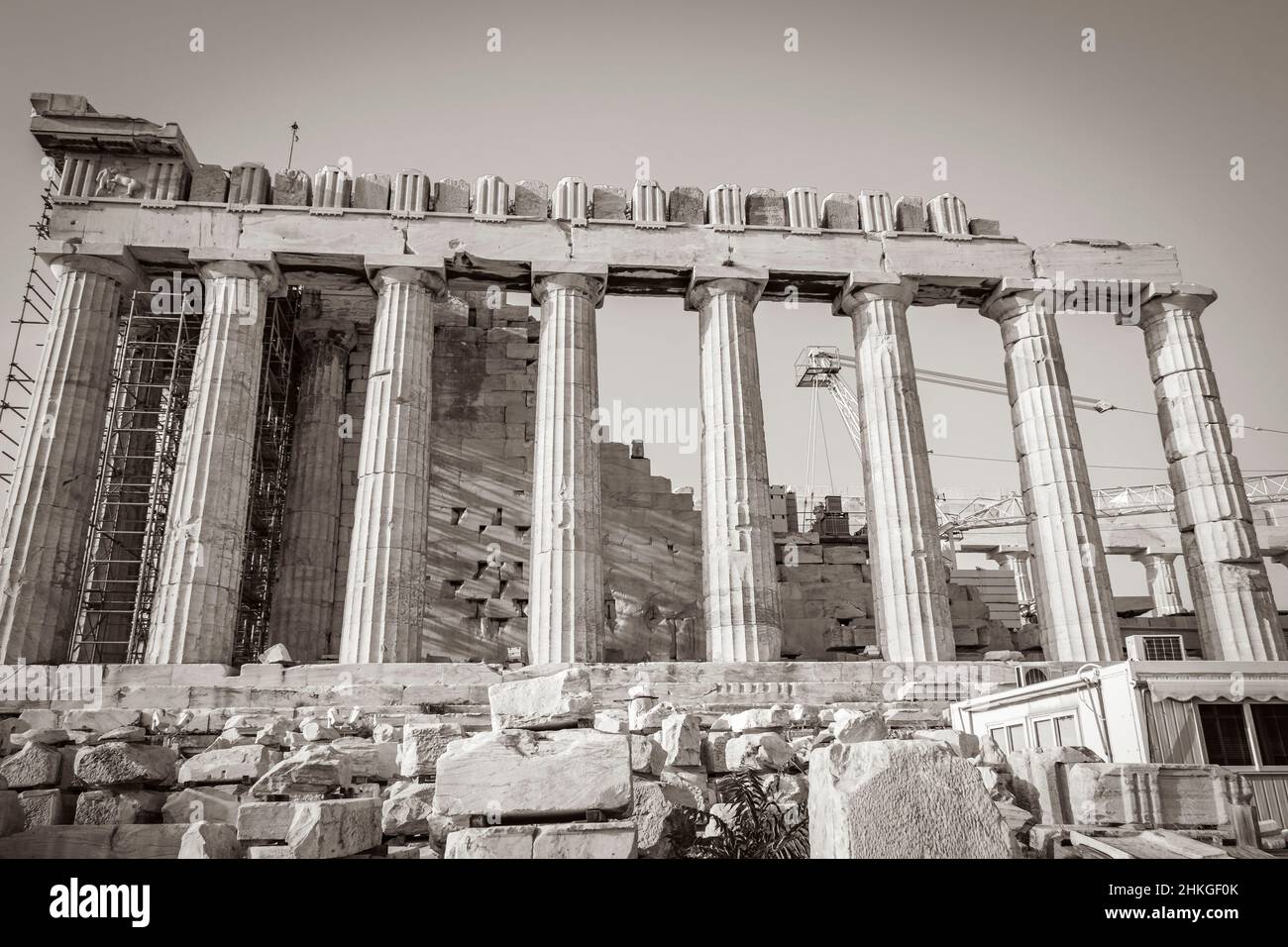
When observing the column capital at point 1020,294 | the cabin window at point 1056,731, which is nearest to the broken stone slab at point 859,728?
the cabin window at point 1056,731

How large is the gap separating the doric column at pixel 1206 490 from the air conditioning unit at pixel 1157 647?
3.34 ft

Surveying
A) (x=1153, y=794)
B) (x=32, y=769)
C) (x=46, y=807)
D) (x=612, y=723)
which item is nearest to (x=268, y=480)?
(x=32, y=769)

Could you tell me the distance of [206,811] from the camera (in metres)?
8.63

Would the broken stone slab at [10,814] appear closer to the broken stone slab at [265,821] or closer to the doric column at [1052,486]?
the broken stone slab at [265,821]

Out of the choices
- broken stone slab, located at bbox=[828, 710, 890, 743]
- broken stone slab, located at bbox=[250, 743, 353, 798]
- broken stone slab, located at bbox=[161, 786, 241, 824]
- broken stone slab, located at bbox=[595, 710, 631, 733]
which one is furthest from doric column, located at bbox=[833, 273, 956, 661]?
broken stone slab, located at bbox=[161, 786, 241, 824]

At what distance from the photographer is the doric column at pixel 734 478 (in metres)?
17.4

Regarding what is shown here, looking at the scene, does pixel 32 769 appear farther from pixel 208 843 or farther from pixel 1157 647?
pixel 1157 647

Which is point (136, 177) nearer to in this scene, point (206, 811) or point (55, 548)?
point (55, 548)

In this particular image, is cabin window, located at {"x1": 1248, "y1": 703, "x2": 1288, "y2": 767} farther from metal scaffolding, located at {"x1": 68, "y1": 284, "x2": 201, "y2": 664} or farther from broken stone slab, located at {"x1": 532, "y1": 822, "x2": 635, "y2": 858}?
metal scaffolding, located at {"x1": 68, "y1": 284, "x2": 201, "y2": 664}

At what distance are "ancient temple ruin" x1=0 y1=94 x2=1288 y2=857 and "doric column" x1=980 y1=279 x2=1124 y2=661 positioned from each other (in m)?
0.07

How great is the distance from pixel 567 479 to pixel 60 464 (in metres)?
9.12

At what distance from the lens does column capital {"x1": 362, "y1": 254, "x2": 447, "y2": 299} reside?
19109mm
